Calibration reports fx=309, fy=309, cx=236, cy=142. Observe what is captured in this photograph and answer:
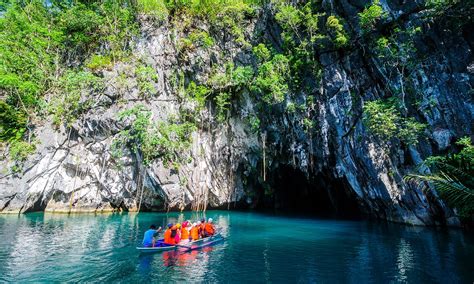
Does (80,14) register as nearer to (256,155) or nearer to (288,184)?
(256,155)

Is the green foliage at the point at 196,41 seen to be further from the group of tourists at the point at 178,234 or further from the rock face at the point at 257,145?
the group of tourists at the point at 178,234

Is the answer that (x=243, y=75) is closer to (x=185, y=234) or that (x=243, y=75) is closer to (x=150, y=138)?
(x=150, y=138)

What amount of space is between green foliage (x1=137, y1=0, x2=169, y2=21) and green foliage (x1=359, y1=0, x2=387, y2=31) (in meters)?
17.2

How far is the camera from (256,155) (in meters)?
27.4

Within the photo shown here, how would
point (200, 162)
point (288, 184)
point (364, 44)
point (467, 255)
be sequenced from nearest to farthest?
point (467, 255)
point (364, 44)
point (200, 162)
point (288, 184)

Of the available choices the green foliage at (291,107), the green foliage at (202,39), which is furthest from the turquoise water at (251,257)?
the green foliage at (202,39)

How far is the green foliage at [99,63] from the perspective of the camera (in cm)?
2689

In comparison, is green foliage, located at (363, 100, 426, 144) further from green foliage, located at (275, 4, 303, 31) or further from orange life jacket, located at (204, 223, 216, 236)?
orange life jacket, located at (204, 223, 216, 236)

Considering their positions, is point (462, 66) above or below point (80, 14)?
below

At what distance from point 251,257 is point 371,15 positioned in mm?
15334

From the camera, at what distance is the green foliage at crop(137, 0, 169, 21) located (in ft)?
90.6

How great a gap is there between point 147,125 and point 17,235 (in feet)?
38.1

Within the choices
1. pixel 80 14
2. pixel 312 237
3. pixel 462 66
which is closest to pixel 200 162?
pixel 312 237

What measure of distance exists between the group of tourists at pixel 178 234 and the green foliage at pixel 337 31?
564 inches
